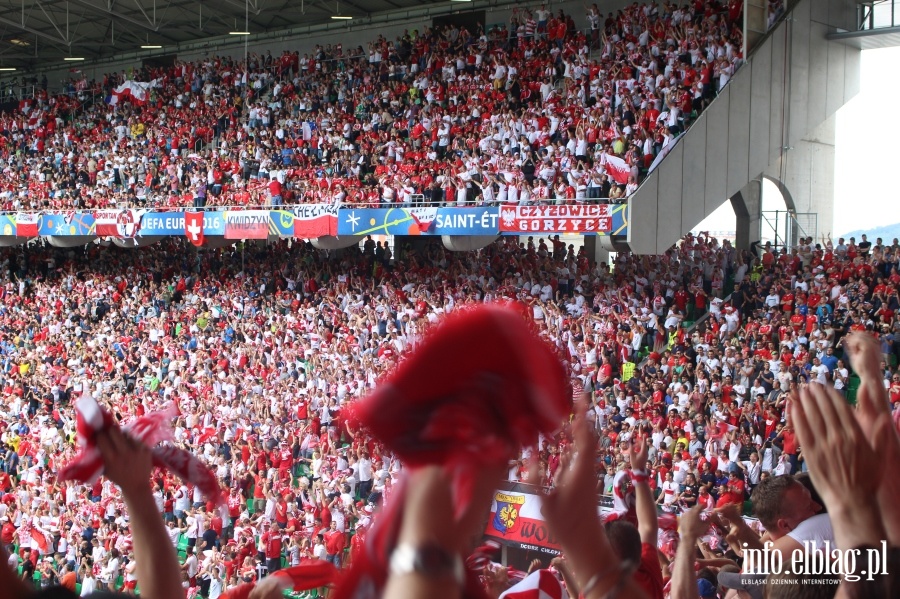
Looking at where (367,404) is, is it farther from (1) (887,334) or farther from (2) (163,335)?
(2) (163,335)

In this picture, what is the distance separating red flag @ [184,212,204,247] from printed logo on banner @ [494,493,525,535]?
14.4m

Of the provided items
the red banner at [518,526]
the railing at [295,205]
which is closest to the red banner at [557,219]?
the railing at [295,205]

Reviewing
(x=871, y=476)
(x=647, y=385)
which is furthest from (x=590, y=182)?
(x=871, y=476)

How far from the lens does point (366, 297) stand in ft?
67.4

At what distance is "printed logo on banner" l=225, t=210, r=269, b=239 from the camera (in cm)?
2123

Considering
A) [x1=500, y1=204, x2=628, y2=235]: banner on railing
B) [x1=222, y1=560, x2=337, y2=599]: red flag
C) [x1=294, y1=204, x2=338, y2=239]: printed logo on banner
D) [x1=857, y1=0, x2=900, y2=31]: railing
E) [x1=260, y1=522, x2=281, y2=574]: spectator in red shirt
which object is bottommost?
[x1=260, y1=522, x2=281, y2=574]: spectator in red shirt

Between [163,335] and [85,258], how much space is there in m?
7.53

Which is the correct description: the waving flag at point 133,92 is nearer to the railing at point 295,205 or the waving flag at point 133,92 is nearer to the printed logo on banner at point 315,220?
the railing at point 295,205

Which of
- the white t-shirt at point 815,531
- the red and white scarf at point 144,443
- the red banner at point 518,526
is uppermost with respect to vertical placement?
the red and white scarf at point 144,443

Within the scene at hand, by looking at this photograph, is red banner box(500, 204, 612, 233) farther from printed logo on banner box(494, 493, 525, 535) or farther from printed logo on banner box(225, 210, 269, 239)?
printed logo on banner box(494, 493, 525, 535)

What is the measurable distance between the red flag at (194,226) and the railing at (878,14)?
15.4 metres

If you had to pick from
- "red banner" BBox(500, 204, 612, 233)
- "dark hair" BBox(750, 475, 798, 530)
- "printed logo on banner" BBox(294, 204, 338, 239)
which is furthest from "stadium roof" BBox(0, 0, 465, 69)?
"dark hair" BBox(750, 475, 798, 530)

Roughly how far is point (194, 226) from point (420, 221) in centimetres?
664

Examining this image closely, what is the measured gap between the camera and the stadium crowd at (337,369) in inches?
489
